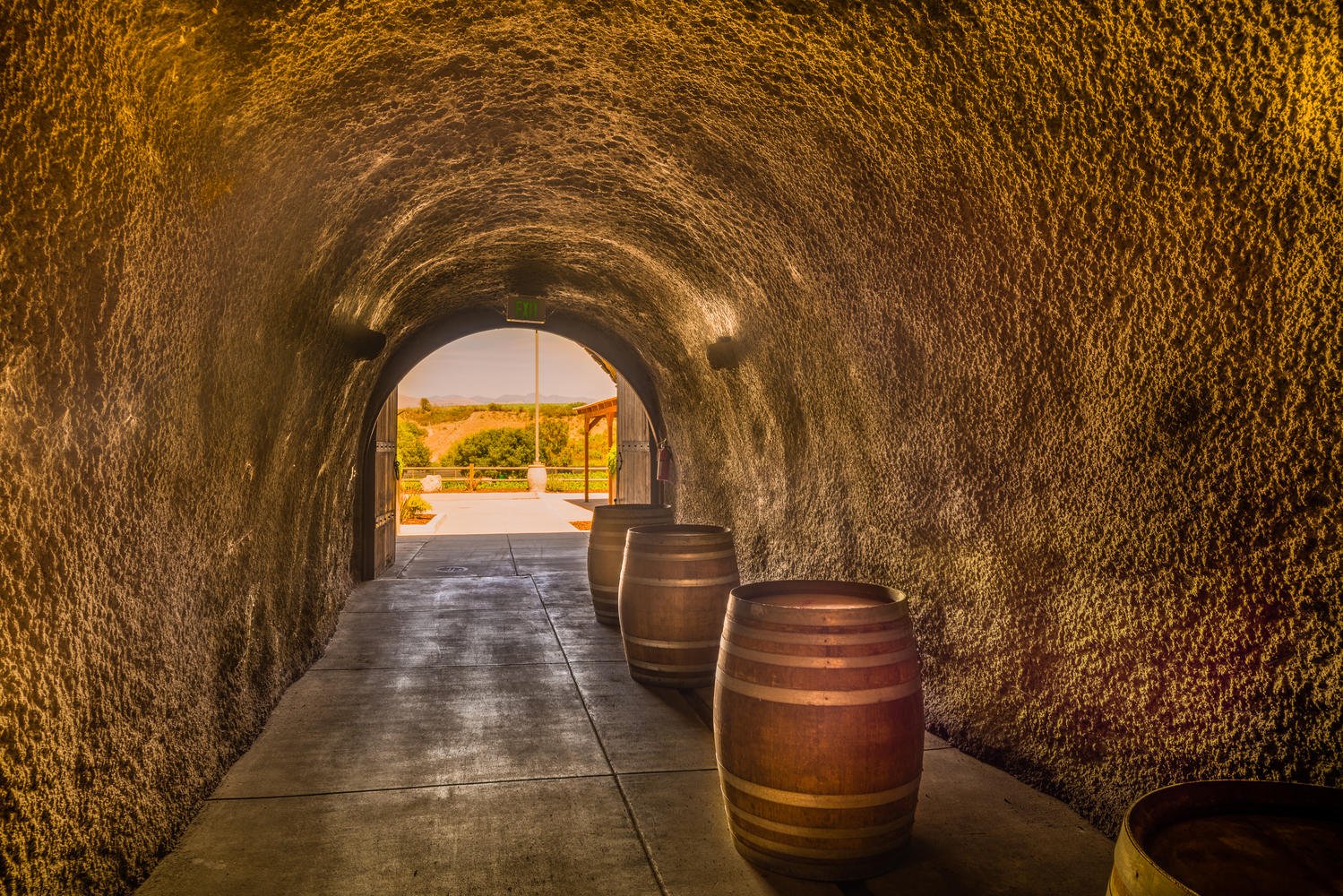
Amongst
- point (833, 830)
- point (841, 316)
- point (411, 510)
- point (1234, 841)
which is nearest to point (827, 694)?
point (833, 830)

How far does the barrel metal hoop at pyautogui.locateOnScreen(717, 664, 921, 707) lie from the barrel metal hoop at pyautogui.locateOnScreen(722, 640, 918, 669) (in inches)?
2.6

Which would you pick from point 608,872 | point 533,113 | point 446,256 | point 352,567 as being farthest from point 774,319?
point 352,567

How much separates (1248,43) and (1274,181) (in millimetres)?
342

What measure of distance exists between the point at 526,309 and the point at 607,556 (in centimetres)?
273

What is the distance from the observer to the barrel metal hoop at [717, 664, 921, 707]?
7.85 ft

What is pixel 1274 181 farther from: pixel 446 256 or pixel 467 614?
pixel 467 614

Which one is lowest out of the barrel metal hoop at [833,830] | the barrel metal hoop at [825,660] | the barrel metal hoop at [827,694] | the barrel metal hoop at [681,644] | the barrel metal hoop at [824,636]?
the barrel metal hoop at [833,830]

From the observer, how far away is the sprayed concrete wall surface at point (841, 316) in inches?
77.9

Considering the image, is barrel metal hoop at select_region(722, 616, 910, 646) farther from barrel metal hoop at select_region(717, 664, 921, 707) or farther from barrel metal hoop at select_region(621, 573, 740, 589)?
barrel metal hoop at select_region(621, 573, 740, 589)

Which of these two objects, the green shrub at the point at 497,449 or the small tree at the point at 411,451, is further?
the green shrub at the point at 497,449

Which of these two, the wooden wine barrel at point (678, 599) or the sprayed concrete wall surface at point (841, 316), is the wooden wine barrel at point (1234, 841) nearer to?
the sprayed concrete wall surface at point (841, 316)

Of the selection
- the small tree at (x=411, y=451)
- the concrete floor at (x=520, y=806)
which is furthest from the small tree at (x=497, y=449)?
the concrete floor at (x=520, y=806)

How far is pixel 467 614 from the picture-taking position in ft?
21.4

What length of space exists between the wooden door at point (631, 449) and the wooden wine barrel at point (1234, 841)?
35.8 ft
